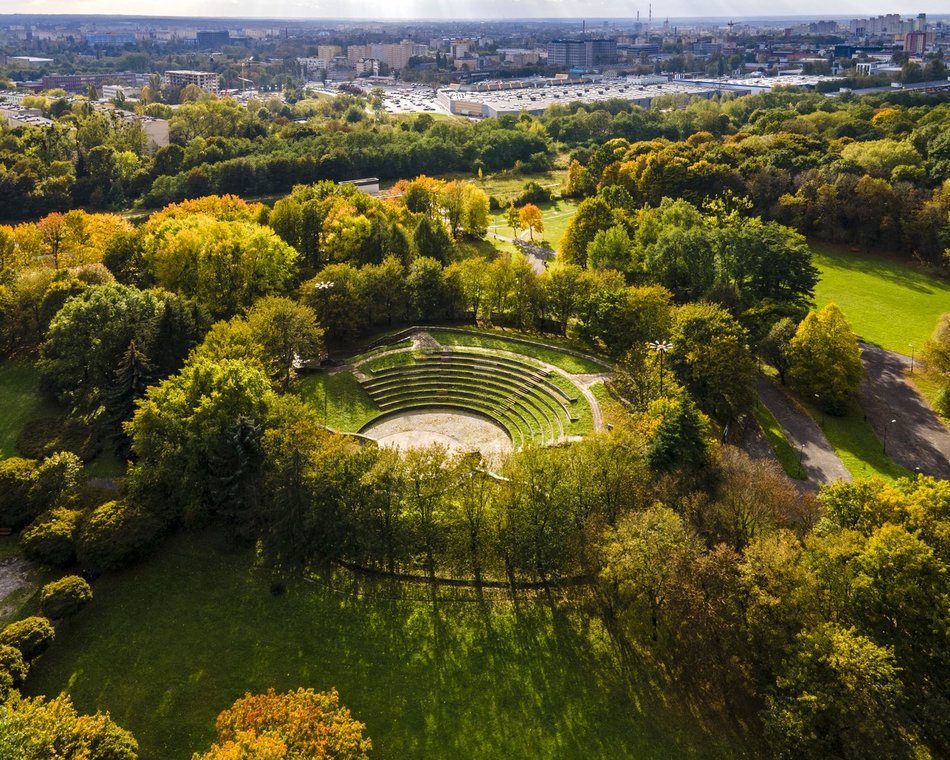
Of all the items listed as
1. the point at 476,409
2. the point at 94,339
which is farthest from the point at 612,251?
the point at 94,339

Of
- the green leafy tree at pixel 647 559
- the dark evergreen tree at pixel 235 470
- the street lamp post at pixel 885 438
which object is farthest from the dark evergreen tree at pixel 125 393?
the street lamp post at pixel 885 438

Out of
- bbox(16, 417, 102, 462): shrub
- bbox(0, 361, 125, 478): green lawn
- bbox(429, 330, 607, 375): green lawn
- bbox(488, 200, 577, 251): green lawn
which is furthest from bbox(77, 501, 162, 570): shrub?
bbox(488, 200, 577, 251): green lawn

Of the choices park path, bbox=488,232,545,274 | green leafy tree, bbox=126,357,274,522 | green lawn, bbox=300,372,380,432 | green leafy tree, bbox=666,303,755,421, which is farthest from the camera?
park path, bbox=488,232,545,274

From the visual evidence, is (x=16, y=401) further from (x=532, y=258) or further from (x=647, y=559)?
(x=532, y=258)

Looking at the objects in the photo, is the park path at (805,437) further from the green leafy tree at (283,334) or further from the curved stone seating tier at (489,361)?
the green leafy tree at (283,334)

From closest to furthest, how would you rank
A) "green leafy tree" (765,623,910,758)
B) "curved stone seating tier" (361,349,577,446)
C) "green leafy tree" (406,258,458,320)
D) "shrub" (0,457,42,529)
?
"green leafy tree" (765,623,910,758) < "shrub" (0,457,42,529) < "curved stone seating tier" (361,349,577,446) < "green leafy tree" (406,258,458,320)

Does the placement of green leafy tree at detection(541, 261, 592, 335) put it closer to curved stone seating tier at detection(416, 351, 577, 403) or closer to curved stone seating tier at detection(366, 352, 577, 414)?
curved stone seating tier at detection(416, 351, 577, 403)
